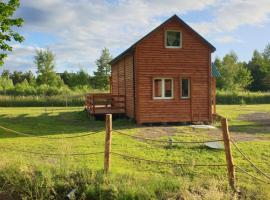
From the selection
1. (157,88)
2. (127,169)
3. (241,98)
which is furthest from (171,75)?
(241,98)

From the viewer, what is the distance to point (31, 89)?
53938 mm

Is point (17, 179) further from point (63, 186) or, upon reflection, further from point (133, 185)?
point (133, 185)

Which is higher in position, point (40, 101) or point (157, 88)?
point (157, 88)

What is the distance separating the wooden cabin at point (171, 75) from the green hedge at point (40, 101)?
23.0 meters

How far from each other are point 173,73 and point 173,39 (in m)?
1.97

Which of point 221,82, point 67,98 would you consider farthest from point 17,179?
point 221,82

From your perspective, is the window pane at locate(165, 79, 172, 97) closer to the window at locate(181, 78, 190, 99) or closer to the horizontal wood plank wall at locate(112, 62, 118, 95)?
the window at locate(181, 78, 190, 99)

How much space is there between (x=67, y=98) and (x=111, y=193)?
39661 millimetres

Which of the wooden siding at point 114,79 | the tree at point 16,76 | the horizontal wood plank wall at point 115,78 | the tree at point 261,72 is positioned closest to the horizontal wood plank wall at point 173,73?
the wooden siding at point 114,79

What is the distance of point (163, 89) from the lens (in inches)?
896

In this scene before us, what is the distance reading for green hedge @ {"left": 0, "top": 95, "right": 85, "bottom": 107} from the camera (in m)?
45.5

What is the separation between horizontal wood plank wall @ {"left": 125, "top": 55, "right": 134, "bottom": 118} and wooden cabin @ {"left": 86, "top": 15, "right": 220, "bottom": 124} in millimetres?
112

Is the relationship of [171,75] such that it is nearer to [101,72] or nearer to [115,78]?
[115,78]

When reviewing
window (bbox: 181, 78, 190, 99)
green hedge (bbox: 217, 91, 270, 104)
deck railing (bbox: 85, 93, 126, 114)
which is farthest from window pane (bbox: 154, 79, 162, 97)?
green hedge (bbox: 217, 91, 270, 104)
